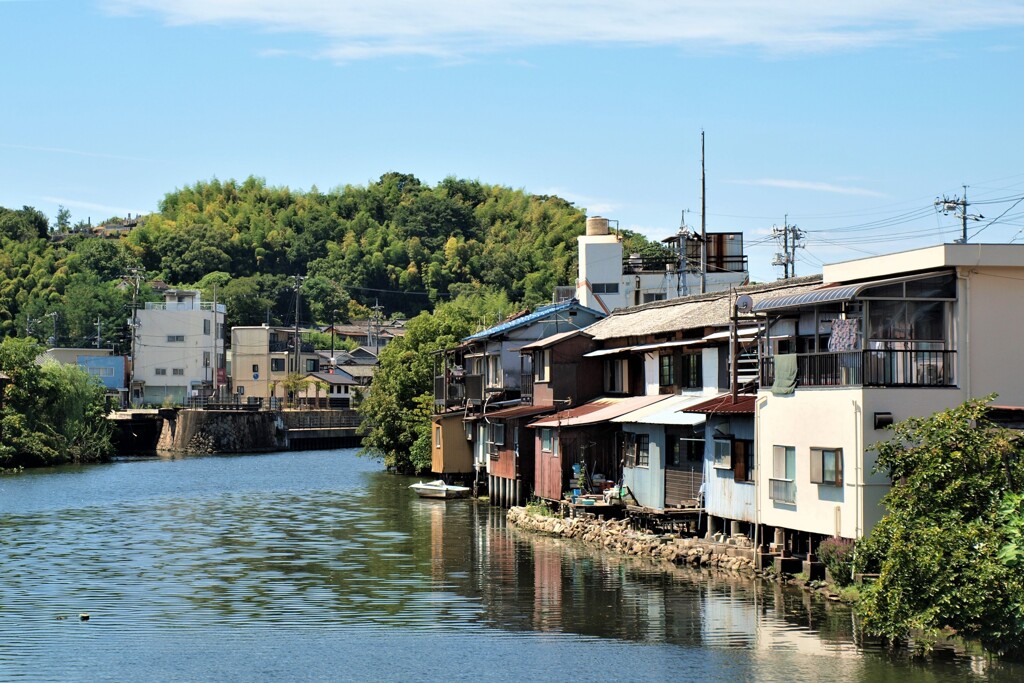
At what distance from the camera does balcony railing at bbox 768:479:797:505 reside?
1341 inches

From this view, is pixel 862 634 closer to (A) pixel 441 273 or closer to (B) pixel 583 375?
(B) pixel 583 375

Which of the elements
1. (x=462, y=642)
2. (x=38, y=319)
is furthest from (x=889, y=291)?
(x=38, y=319)

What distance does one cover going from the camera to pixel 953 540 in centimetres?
2542

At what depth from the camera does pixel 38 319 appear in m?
145

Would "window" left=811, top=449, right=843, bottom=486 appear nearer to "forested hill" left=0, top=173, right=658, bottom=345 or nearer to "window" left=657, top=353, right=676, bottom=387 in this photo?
"window" left=657, top=353, right=676, bottom=387

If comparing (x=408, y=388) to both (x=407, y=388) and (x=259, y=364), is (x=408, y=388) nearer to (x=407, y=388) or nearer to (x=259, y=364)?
(x=407, y=388)

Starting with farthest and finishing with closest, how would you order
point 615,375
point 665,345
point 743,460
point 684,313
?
point 615,375 < point 684,313 < point 665,345 < point 743,460

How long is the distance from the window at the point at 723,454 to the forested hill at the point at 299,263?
100m

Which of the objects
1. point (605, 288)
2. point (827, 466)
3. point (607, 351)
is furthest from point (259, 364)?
point (827, 466)

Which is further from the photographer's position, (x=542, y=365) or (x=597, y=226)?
(x=597, y=226)

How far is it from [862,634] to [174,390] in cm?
10851

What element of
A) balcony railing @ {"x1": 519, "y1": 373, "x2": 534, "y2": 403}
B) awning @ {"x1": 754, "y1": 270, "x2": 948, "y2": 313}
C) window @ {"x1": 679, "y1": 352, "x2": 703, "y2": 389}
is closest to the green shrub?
awning @ {"x1": 754, "y1": 270, "x2": 948, "y2": 313}

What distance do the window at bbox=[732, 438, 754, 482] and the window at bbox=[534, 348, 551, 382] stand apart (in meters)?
17.3

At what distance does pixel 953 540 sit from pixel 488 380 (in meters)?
42.5
